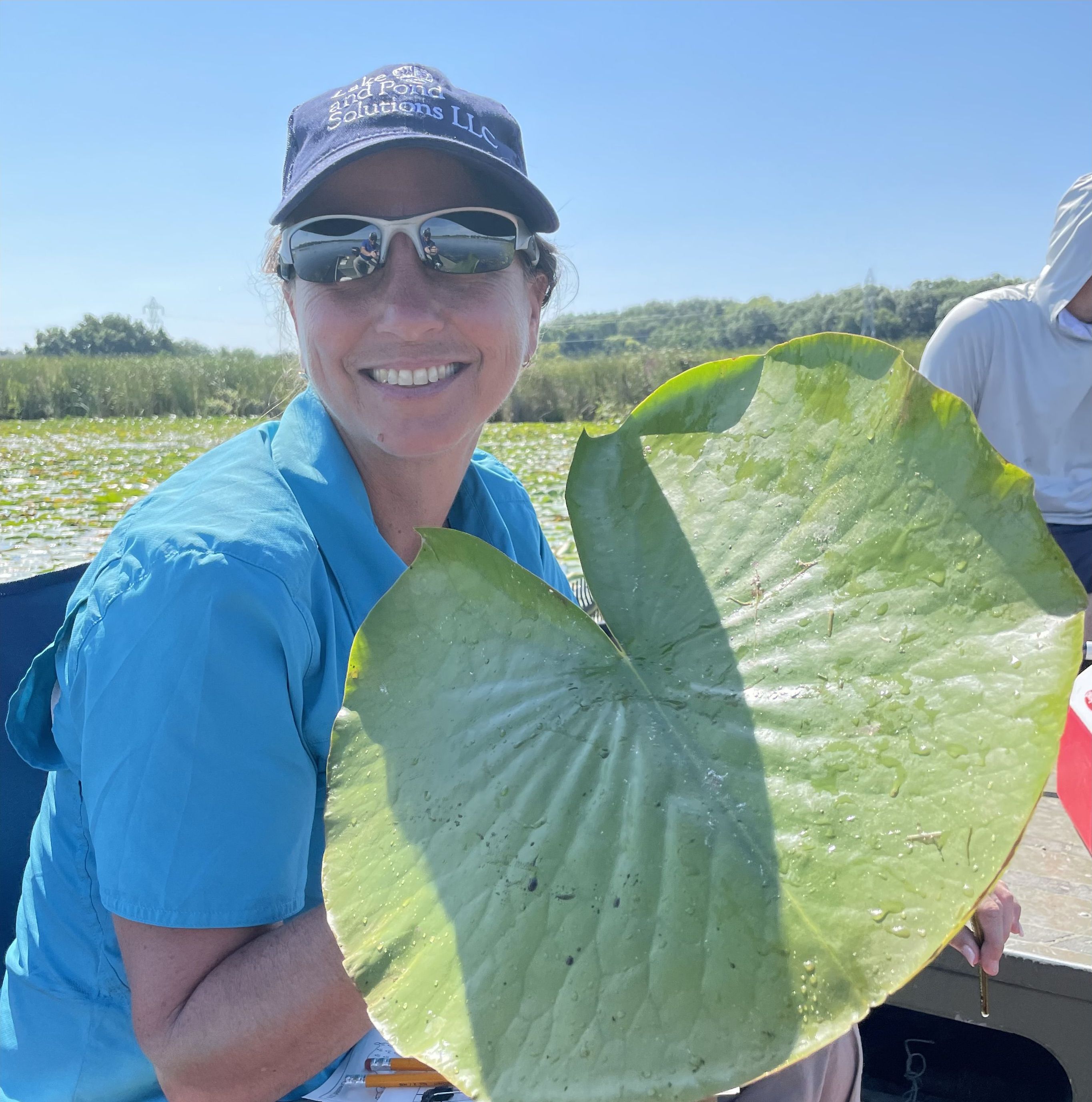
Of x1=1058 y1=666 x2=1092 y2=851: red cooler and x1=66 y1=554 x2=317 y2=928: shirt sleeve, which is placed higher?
x1=66 y1=554 x2=317 y2=928: shirt sleeve

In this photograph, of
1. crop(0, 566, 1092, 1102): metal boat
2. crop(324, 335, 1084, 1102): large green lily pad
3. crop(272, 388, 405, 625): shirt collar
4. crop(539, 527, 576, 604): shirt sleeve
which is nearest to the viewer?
crop(324, 335, 1084, 1102): large green lily pad

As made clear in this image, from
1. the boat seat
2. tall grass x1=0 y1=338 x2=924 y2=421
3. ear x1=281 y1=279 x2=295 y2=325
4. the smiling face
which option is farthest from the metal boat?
tall grass x1=0 y1=338 x2=924 y2=421

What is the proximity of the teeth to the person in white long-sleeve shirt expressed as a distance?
1.80 metres

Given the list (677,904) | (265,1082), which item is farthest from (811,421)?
(265,1082)

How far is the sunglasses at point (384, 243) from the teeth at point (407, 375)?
0.31ft

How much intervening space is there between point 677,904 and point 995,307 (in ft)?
7.71

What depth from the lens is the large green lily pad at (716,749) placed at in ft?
1.21

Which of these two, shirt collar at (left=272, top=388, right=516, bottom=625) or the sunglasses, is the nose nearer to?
the sunglasses

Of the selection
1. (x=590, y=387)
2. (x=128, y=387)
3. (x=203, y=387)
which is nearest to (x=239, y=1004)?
(x=590, y=387)

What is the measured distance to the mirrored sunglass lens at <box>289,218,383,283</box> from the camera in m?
0.85

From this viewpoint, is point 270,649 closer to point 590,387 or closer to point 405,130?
point 405,130

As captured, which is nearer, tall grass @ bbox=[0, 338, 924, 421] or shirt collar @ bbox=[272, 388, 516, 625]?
shirt collar @ bbox=[272, 388, 516, 625]

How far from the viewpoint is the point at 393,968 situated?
0.41m

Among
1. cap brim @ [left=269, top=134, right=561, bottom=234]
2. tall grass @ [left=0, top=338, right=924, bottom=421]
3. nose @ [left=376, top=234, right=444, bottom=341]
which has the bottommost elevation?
nose @ [left=376, top=234, right=444, bottom=341]
